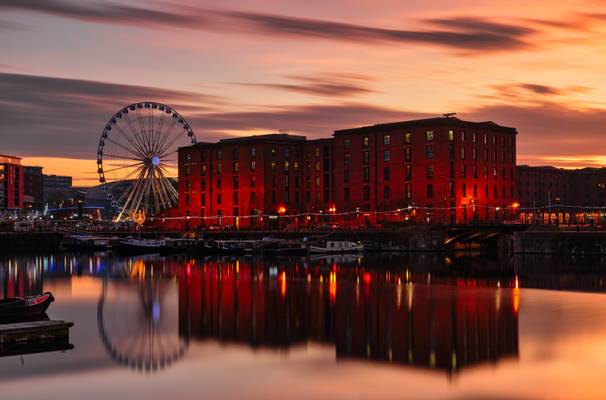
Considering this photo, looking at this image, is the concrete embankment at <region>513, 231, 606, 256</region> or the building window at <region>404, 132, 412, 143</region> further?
the building window at <region>404, 132, 412, 143</region>

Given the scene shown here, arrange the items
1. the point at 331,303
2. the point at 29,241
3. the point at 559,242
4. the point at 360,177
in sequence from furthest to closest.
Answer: the point at 29,241
the point at 360,177
the point at 559,242
the point at 331,303

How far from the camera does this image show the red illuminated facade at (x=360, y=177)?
5728 inches

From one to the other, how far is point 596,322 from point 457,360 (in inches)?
613

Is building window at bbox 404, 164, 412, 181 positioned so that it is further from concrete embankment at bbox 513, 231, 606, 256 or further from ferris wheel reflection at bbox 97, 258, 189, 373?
ferris wheel reflection at bbox 97, 258, 189, 373

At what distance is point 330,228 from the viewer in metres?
152

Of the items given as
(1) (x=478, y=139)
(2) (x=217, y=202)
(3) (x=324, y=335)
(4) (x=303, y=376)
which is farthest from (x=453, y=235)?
(4) (x=303, y=376)

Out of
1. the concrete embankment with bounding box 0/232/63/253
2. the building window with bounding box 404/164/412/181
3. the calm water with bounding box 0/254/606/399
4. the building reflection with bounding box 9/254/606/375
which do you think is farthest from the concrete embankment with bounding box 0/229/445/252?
the calm water with bounding box 0/254/606/399

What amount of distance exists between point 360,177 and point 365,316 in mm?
104677

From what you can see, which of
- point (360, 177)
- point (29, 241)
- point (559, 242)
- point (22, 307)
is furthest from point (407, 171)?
point (22, 307)

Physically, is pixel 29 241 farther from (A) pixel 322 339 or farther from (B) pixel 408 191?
(A) pixel 322 339

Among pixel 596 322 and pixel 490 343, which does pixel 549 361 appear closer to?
pixel 490 343

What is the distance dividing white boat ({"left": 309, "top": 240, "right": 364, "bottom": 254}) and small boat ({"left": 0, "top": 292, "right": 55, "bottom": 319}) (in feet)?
265

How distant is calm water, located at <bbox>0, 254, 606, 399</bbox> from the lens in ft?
113

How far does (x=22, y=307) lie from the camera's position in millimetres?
49531
